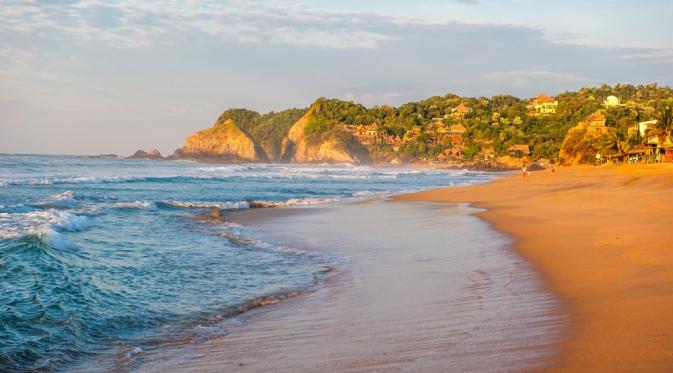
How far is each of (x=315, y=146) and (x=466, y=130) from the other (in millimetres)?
38447

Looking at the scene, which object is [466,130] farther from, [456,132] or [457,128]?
[457,128]

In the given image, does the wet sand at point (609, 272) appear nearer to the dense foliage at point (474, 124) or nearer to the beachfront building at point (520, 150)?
the dense foliage at point (474, 124)

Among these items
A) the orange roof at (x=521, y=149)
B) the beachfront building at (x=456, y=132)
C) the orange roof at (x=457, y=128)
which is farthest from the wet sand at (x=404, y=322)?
the orange roof at (x=457, y=128)

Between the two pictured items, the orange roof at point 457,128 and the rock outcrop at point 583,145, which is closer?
the rock outcrop at point 583,145

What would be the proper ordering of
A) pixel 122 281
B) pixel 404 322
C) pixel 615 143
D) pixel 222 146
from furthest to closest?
pixel 222 146 → pixel 615 143 → pixel 122 281 → pixel 404 322

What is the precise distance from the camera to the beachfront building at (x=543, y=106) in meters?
137

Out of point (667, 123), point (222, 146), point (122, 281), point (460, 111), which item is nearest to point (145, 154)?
point (222, 146)

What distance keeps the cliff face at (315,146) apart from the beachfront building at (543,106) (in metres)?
39.8

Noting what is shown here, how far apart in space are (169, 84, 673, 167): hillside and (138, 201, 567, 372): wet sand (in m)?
59.0

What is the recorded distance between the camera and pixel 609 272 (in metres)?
7.71

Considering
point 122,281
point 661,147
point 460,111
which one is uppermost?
point 460,111

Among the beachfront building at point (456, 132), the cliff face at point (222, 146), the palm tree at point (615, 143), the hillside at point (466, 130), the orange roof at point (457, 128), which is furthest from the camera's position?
the cliff face at point (222, 146)

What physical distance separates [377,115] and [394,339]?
162m

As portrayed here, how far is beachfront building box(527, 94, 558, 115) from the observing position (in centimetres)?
13748
